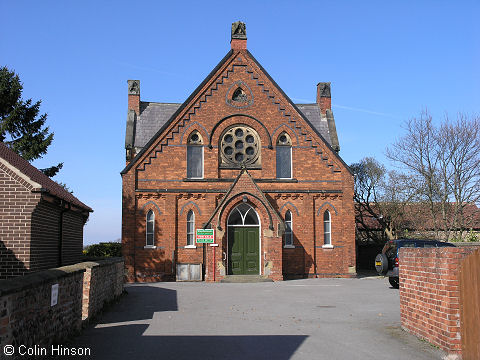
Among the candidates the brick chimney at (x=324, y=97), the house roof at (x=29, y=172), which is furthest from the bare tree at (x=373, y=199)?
the house roof at (x=29, y=172)

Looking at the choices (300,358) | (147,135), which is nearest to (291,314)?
(300,358)

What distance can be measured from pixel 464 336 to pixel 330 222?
1947cm

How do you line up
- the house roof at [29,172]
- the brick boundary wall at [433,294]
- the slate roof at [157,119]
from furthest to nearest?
the slate roof at [157,119] → the house roof at [29,172] → the brick boundary wall at [433,294]

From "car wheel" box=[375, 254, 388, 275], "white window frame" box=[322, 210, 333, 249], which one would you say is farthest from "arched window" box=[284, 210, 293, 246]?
"car wheel" box=[375, 254, 388, 275]

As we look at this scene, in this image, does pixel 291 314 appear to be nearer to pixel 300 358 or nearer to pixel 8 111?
pixel 300 358

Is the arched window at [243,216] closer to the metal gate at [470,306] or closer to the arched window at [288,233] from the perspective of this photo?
the arched window at [288,233]

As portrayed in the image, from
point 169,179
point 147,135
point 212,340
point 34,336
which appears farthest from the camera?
point 147,135

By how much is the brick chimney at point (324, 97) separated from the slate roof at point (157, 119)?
0.35 metres

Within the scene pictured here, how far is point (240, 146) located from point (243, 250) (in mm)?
5649

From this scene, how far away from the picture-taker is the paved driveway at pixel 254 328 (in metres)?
8.87

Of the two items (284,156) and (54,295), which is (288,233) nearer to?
(284,156)

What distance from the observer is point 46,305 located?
26.9ft

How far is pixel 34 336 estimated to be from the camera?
7551 mm

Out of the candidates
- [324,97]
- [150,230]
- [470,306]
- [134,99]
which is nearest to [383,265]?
[470,306]
